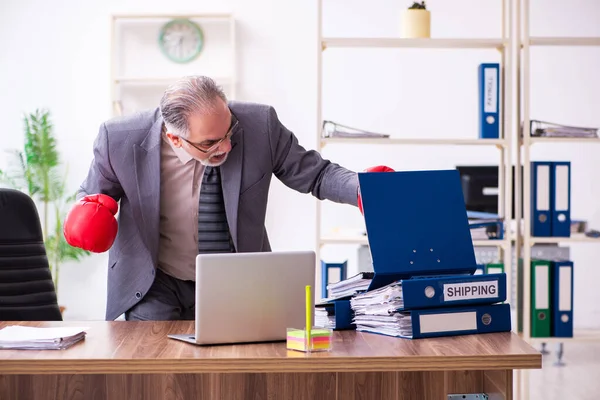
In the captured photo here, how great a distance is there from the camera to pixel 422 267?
193 cm

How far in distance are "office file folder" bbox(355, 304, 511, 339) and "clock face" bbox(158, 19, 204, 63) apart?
12.8 feet

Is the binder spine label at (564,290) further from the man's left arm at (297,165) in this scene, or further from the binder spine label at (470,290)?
the binder spine label at (470,290)

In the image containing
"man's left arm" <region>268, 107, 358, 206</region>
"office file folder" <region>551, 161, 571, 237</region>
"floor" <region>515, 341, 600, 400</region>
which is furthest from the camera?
"floor" <region>515, 341, 600, 400</region>

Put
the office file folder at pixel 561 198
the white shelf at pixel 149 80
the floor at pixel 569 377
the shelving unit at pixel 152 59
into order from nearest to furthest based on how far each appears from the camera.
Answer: the office file folder at pixel 561 198 < the floor at pixel 569 377 < the white shelf at pixel 149 80 < the shelving unit at pixel 152 59

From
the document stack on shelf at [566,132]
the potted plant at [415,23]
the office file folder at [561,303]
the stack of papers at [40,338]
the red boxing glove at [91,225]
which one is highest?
the potted plant at [415,23]

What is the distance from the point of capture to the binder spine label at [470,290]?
1.82 metres

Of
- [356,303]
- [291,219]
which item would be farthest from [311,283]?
[291,219]

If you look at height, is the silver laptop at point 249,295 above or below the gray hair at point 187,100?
below

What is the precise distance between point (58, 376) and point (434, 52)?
4.39 metres

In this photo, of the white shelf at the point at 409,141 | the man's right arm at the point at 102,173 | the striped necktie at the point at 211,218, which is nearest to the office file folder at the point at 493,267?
the white shelf at the point at 409,141

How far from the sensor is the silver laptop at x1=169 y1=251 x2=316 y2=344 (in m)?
1.72

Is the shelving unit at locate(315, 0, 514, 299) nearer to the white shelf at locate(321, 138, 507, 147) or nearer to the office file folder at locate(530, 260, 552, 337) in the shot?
the white shelf at locate(321, 138, 507, 147)

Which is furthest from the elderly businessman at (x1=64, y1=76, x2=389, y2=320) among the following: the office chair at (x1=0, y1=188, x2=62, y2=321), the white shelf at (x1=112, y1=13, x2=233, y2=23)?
the white shelf at (x1=112, y1=13, x2=233, y2=23)

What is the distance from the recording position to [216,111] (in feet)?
7.00
